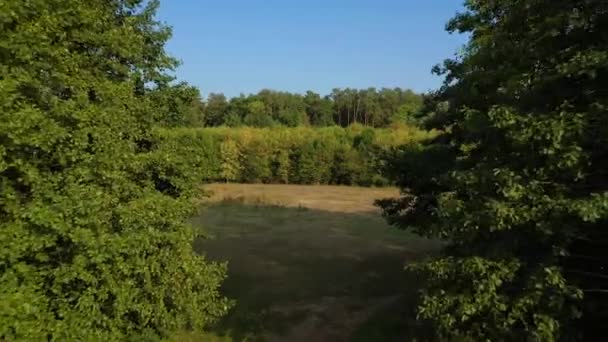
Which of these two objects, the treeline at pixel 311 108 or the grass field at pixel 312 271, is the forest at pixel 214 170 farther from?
the treeline at pixel 311 108

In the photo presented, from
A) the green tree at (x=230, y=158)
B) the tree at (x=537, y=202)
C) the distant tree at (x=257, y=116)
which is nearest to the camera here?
the tree at (x=537, y=202)

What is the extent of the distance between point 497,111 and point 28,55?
17.3ft

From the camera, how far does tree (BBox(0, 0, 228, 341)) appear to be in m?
6.31

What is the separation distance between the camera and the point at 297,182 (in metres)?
31.6

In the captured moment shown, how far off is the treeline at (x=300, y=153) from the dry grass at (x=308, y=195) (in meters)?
0.99

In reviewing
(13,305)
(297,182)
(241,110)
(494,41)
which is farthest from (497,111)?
(241,110)

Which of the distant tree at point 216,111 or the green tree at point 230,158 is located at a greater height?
the distant tree at point 216,111

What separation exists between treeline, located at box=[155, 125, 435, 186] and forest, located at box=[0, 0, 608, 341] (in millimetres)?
19253

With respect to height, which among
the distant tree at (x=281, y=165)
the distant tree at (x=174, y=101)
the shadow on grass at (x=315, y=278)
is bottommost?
the shadow on grass at (x=315, y=278)

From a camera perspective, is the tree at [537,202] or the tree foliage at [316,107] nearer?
the tree at [537,202]

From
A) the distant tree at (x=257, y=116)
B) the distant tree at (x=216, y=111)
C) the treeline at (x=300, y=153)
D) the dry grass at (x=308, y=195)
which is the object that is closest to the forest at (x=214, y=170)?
the dry grass at (x=308, y=195)

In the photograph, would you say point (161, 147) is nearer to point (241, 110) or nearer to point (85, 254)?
point (85, 254)

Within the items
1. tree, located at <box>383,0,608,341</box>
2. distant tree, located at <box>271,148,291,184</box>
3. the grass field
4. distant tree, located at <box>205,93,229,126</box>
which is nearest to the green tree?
distant tree, located at <box>271,148,291,184</box>

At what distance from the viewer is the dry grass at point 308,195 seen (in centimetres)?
2305
